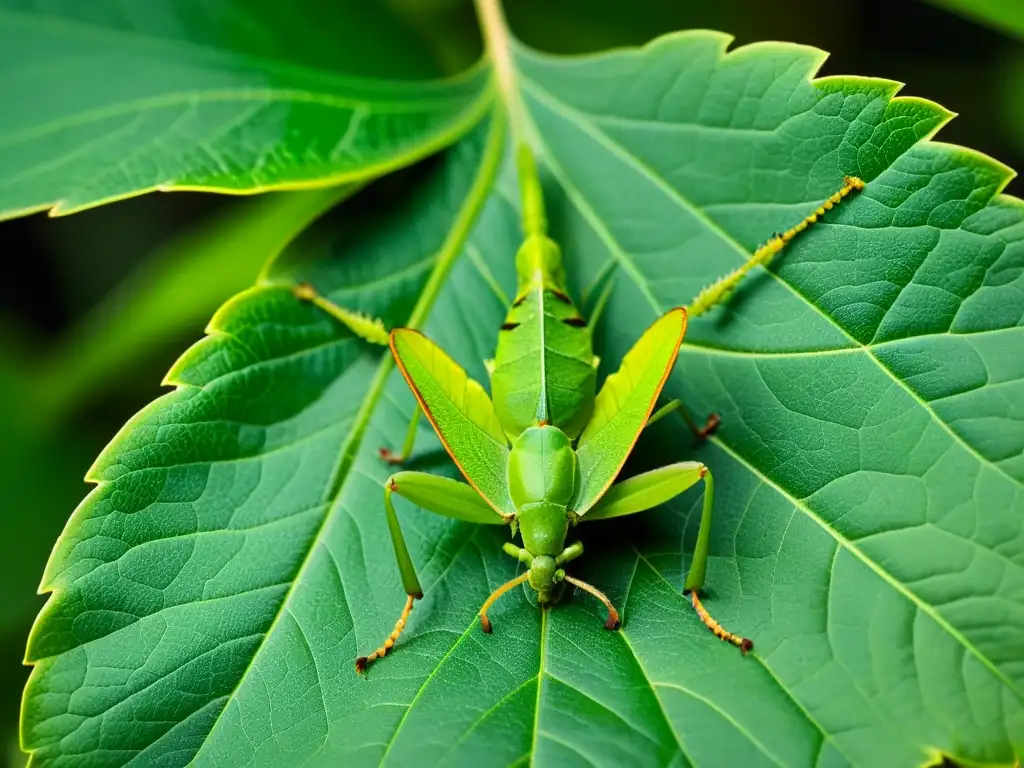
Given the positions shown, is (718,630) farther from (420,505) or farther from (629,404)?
(420,505)

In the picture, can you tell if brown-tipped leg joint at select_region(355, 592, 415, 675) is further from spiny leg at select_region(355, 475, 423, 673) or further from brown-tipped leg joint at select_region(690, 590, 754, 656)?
brown-tipped leg joint at select_region(690, 590, 754, 656)

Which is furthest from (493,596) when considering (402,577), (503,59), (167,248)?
(167,248)

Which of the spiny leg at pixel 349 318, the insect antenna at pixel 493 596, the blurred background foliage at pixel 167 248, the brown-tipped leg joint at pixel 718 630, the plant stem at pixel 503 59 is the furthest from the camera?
the blurred background foliage at pixel 167 248

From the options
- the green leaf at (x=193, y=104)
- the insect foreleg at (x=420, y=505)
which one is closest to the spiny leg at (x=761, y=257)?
the insect foreleg at (x=420, y=505)

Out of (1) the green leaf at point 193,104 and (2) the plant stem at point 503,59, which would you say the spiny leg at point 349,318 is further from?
(2) the plant stem at point 503,59

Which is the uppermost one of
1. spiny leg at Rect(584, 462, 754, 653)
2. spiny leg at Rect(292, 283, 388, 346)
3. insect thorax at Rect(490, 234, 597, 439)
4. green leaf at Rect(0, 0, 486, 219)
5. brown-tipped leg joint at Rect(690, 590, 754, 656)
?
green leaf at Rect(0, 0, 486, 219)

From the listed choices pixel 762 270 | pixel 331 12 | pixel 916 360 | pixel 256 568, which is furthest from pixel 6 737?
pixel 916 360

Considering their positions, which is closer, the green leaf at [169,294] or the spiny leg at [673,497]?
the spiny leg at [673,497]

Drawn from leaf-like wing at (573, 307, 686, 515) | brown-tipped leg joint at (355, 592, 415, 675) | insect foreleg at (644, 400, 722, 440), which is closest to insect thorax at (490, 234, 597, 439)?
leaf-like wing at (573, 307, 686, 515)
